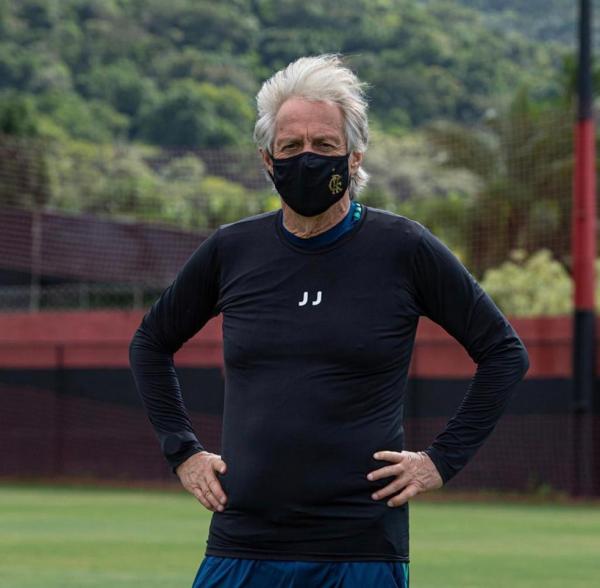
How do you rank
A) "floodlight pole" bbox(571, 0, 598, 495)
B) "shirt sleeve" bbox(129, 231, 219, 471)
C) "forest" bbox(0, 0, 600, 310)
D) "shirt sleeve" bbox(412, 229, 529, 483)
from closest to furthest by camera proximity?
1. "shirt sleeve" bbox(412, 229, 529, 483)
2. "shirt sleeve" bbox(129, 231, 219, 471)
3. "floodlight pole" bbox(571, 0, 598, 495)
4. "forest" bbox(0, 0, 600, 310)

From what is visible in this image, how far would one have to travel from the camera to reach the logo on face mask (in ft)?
14.5

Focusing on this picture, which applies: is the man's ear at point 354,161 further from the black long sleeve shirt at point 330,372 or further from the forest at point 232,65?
the forest at point 232,65

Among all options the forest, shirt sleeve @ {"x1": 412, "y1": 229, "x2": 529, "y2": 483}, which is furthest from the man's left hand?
the forest

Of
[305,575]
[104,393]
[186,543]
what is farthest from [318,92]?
[104,393]

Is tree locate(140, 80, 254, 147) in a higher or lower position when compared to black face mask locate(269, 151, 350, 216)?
higher

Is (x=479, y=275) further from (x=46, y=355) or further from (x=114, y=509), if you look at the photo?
(x=114, y=509)

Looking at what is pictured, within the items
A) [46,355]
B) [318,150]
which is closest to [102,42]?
[46,355]

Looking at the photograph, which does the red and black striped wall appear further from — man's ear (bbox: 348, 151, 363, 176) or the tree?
the tree

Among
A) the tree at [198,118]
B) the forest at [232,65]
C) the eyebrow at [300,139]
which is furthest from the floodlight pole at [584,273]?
the tree at [198,118]

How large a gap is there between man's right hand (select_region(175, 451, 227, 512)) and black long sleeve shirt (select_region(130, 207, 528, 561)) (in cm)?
3

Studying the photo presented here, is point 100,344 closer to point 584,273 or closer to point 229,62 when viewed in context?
point 584,273

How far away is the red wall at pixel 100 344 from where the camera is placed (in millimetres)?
24453

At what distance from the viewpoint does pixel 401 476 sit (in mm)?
4344

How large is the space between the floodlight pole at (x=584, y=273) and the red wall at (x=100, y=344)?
2.07 metres
